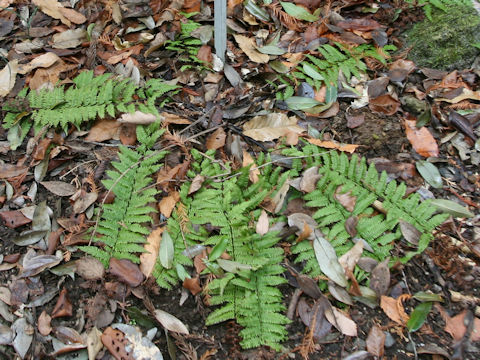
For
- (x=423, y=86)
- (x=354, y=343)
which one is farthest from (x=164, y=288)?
(x=423, y=86)

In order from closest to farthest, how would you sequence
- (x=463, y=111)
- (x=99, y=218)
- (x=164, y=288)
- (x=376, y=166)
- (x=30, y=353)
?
(x=30, y=353), (x=164, y=288), (x=99, y=218), (x=376, y=166), (x=463, y=111)

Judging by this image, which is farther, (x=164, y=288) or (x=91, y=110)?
(x=91, y=110)

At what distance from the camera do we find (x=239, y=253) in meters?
2.46

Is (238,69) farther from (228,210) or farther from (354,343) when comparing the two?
(354,343)

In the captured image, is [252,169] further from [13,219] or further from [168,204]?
[13,219]

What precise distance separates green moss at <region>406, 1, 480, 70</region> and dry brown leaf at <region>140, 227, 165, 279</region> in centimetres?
255

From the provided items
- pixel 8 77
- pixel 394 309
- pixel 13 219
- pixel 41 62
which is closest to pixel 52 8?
pixel 41 62

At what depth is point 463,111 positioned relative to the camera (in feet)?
10.4

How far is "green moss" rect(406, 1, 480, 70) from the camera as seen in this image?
3.38m

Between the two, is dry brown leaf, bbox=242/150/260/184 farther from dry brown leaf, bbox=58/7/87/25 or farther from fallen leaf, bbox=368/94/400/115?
dry brown leaf, bbox=58/7/87/25

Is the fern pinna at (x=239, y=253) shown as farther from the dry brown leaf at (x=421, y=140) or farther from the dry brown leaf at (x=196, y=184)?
the dry brown leaf at (x=421, y=140)

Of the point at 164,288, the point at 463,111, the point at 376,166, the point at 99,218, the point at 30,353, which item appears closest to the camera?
the point at 30,353

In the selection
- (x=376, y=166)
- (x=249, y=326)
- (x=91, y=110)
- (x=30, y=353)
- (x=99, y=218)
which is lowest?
(x=30, y=353)

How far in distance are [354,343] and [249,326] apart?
0.59m
